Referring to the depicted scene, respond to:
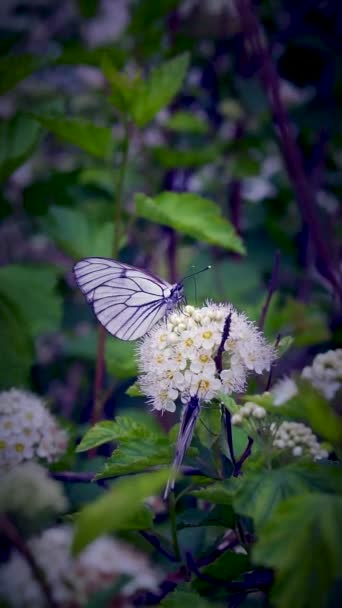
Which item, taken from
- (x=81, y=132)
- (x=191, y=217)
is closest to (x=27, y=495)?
(x=191, y=217)

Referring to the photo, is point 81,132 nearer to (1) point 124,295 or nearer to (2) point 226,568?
(1) point 124,295

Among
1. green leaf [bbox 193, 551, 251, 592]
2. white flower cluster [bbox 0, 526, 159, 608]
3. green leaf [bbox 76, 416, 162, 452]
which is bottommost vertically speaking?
white flower cluster [bbox 0, 526, 159, 608]

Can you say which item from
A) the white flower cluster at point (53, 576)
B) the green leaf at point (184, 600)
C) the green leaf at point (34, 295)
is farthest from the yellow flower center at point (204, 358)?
the green leaf at point (34, 295)

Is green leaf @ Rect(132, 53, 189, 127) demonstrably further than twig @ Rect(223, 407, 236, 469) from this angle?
Yes

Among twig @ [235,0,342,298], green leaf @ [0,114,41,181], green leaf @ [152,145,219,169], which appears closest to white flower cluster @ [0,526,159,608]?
twig @ [235,0,342,298]

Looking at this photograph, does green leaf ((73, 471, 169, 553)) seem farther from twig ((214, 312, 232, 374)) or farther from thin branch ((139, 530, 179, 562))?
thin branch ((139, 530, 179, 562))

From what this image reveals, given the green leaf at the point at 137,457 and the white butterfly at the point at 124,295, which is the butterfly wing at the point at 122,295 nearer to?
the white butterfly at the point at 124,295
